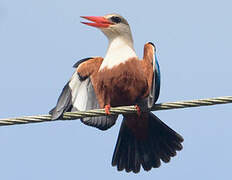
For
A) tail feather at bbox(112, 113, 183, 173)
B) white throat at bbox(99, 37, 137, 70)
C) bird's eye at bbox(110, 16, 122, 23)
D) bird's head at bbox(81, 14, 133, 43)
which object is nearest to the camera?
white throat at bbox(99, 37, 137, 70)

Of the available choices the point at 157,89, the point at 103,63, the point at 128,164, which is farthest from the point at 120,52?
the point at 128,164

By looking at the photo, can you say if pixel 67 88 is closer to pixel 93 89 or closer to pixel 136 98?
pixel 93 89

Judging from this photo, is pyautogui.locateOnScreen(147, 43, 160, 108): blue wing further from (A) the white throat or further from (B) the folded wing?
(B) the folded wing

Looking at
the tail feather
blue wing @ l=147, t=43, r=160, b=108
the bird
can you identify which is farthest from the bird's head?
the tail feather

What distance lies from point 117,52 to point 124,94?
61 centimetres

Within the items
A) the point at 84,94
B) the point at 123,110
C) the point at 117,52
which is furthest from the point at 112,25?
the point at 123,110

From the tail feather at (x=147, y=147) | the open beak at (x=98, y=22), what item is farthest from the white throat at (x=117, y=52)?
the tail feather at (x=147, y=147)

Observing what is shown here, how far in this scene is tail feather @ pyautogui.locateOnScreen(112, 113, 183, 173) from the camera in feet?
28.0

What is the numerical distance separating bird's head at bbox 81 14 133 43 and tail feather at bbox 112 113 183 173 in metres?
1.12

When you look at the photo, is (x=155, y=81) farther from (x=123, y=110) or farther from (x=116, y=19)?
(x=116, y=19)

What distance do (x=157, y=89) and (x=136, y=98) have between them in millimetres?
312

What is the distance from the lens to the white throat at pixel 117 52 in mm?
8109

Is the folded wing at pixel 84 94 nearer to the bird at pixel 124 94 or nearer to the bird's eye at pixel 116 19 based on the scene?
the bird at pixel 124 94

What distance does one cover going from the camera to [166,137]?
8.57 m
